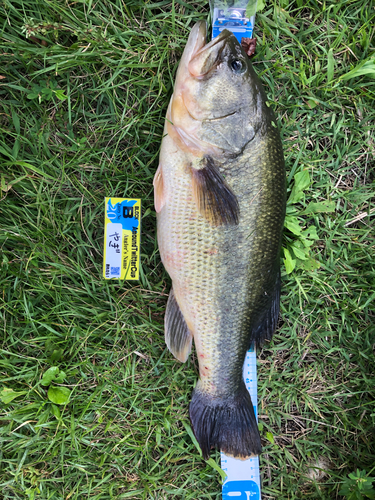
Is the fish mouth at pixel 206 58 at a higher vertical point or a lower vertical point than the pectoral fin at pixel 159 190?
higher

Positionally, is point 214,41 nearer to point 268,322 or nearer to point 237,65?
point 237,65

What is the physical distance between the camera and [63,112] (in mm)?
2158

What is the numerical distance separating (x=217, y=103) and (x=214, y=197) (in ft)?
1.80

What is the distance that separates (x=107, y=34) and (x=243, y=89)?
1030 millimetres

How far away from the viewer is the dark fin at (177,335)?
208cm

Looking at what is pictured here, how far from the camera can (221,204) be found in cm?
181

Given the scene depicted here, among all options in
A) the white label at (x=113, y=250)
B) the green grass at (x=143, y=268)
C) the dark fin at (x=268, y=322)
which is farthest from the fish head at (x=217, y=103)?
the dark fin at (x=268, y=322)

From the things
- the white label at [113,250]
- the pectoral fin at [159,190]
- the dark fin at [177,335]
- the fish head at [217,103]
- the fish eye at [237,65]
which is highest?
the fish eye at [237,65]

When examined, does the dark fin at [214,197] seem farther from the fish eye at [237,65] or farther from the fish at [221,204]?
the fish eye at [237,65]

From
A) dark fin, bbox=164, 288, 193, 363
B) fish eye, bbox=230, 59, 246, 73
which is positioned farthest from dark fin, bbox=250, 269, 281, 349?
fish eye, bbox=230, 59, 246, 73

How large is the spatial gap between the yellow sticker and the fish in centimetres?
28

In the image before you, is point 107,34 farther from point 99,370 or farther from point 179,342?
point 99,370

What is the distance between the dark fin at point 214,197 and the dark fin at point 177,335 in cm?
68

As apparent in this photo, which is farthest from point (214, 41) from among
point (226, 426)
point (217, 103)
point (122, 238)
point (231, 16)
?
point (226, 426)
